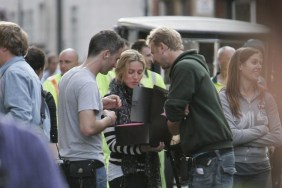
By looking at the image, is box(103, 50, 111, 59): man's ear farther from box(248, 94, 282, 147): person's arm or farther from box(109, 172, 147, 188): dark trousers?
box(248, 94, 282, 147): person's arm

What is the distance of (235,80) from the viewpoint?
24.3ft

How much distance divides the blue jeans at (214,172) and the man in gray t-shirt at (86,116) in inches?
25.5

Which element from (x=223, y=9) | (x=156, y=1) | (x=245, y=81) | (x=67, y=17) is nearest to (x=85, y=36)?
(x=67, y=17)

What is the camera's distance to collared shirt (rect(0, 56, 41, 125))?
620cm

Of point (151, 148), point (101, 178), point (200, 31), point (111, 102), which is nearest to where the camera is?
point (101, 178)

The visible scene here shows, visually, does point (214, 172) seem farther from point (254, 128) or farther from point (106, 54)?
point (254, 128)

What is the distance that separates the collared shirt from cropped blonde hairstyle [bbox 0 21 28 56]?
0.21 ft

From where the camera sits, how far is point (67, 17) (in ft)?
150

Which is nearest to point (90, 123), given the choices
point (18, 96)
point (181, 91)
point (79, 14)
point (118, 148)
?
point (18, 96)

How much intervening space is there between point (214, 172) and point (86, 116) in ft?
3.01

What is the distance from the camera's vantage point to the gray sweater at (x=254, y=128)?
7.18 metres

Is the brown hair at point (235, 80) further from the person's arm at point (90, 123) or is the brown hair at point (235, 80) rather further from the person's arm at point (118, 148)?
the person's arm at point (90, 123)

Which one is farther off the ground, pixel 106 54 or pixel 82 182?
pixel 106 54

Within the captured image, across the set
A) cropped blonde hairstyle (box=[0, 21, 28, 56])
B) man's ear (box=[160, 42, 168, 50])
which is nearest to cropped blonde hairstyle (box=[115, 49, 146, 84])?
man's ear (box=[160, 42, 168, 50])
